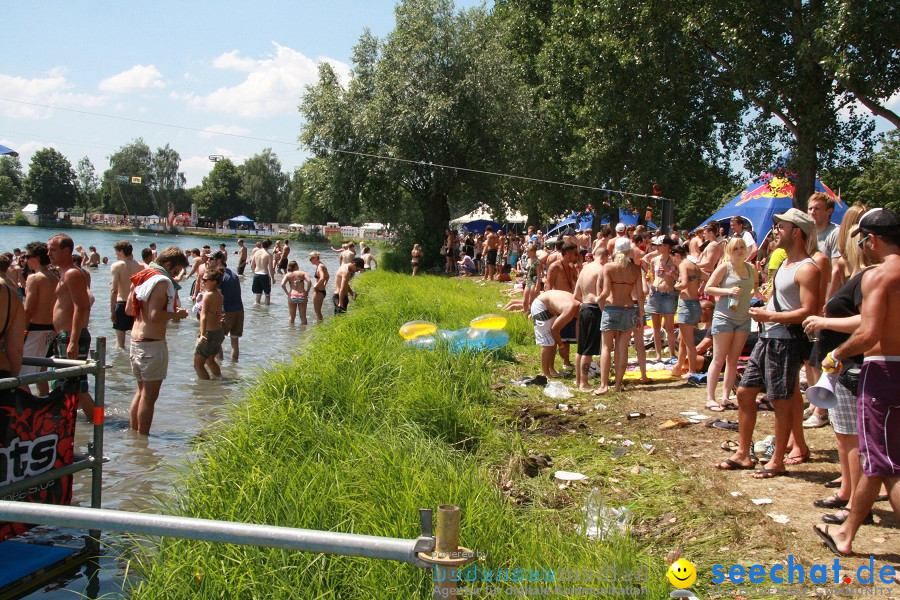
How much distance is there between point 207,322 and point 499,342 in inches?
162

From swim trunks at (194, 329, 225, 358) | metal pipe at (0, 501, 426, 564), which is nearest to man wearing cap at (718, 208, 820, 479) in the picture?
metal pipe at (0, 501, 426, 564)

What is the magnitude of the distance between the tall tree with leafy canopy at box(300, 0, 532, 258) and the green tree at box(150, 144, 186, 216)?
3452 inches

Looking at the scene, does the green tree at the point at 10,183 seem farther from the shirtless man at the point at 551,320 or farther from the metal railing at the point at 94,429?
the metal railing at the point at 94,429

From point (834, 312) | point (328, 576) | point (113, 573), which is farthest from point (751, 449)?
point (113, 573)

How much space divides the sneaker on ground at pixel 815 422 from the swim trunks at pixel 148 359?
6029mm

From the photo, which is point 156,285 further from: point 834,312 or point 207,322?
point 834,312

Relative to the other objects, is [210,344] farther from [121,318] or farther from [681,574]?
[681,574]

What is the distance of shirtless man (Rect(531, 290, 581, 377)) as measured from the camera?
9.28 m

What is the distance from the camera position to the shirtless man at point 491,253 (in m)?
26.0

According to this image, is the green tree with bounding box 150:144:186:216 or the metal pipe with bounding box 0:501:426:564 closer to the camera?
the metal pipe with bounding box 0:501:426:564

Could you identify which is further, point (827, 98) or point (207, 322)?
Result: point (827, 98)

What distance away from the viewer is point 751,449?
5.95m

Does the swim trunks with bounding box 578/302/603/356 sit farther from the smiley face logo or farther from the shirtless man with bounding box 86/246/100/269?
the shirtless man with bounding box 86/246/100/269

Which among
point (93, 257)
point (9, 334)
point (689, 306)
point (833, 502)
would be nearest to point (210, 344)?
point (9, 334)
